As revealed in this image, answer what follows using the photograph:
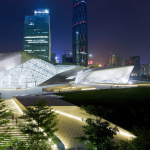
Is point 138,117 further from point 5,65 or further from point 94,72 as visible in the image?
point 5,65

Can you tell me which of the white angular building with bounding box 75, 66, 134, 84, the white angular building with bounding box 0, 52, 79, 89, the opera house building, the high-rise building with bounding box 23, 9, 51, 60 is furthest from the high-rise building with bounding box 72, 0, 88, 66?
the white angular building with bounding box 0, 52, 79, 89

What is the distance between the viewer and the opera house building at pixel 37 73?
24.3 m

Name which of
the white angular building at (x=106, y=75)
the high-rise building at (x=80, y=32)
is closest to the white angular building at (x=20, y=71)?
the white angular building at (x=106, y=75)

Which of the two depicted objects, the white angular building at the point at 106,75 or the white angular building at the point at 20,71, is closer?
the white angular building at the point at 20,71

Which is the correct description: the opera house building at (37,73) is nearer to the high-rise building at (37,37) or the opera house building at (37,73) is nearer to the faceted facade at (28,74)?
the faceted facade at (28,74)

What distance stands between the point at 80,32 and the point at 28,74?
84.1m

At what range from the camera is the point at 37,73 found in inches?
1104

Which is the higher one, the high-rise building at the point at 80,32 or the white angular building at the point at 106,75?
the high-rise building at the point at 80,32

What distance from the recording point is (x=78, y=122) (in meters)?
9.41

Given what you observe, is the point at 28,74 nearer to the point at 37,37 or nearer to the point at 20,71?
the point at 20,71

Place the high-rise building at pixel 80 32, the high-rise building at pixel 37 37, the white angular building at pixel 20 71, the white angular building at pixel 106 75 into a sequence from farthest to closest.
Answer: the high-rise building at pixel 80 32, the high-rise building at pixel 37 37, the white angular building at pixel 106 75, the white angular building at pixel 20 71

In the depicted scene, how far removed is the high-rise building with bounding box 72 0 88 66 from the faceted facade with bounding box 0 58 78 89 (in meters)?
71.6

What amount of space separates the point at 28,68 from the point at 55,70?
8419mm

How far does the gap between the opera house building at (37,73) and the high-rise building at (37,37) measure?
5818 cm
